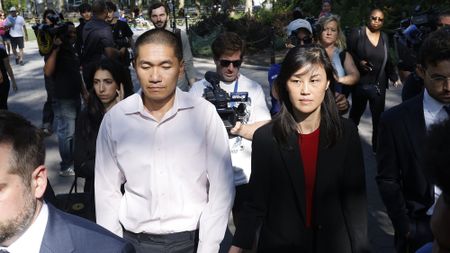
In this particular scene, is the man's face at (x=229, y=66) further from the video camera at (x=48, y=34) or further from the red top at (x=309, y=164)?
the video camera at (x=48, y=34)

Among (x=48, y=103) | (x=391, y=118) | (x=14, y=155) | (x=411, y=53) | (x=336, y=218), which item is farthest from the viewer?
(x=48, y=103)

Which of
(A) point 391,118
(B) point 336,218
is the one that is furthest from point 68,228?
(A) point 391,118

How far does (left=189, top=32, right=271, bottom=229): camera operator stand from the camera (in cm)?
361

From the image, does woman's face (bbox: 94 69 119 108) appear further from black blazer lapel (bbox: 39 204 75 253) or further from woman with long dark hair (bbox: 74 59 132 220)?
black blazer lapel (bbox: 39 204 75 253)

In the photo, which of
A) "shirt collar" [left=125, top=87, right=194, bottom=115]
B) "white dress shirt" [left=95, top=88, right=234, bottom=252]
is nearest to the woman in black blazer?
"white dress shirt" [left=95, top=88, right=234, bottom=252]

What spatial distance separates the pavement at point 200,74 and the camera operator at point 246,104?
1.72 meters

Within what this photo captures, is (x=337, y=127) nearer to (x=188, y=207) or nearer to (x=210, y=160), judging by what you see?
(x=210, y=160)

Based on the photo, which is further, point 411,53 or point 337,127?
point 411,53

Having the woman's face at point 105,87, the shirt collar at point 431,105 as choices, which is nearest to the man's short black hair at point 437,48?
the shirt collar at point 431,105

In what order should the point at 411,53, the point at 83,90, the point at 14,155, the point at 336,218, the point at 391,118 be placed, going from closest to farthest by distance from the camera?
the point at 14,155, the point at 336,218, the point at 391,118, the point at 411,53, the point at 83,90

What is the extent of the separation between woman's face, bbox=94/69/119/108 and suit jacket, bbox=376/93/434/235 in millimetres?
2152

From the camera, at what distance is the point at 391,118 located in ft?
9.10

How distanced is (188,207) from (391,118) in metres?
1.14

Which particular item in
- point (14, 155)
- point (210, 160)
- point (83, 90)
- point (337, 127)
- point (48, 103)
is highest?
point (14, 155)
